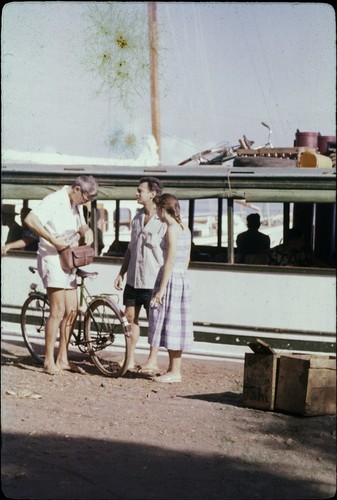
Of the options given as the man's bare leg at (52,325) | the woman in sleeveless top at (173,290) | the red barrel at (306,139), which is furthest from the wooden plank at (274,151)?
the man's bare leg at (52,325)

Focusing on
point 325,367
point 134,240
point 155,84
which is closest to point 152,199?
point 134,240

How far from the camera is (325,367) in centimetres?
438

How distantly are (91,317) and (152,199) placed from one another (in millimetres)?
686

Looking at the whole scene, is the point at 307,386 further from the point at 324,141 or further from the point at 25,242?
the point at 25,242

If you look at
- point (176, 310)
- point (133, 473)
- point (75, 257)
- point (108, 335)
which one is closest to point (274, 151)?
point (176, 310)

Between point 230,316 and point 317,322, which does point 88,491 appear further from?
point 317,322

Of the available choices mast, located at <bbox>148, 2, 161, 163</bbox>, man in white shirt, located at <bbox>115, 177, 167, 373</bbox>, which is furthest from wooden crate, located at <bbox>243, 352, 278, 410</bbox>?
mast, located at <bbox>148, 2, 161, 163</bbox>

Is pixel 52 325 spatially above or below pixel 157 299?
below

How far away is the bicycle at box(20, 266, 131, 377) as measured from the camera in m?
4.36

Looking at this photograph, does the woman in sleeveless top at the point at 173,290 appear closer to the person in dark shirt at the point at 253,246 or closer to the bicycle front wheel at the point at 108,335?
the bicycle front wheel at the point at 108,335

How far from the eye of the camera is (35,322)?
4.39 m

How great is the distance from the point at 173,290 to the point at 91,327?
1.54 feet

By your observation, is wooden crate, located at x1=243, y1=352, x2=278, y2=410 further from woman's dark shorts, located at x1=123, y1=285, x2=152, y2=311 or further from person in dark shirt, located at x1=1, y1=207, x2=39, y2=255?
person in dark shirt, located at x1=1, y1=207, x2=39, y2=255

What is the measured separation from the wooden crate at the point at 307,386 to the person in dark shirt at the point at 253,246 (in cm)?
52
